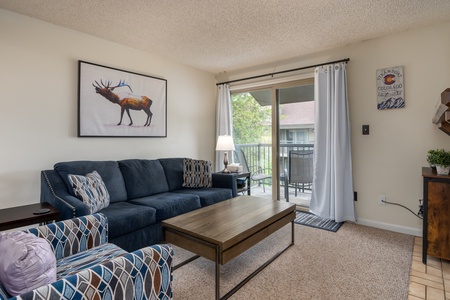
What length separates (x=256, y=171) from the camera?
443 centimetres

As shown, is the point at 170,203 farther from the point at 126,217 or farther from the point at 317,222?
the point at 317,222

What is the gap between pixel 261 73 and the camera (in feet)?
13.2

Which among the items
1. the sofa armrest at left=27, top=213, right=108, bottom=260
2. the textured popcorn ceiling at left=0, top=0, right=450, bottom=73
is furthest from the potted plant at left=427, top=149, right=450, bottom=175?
the sofa armrest at left=27, top=213, right=108, bottom=260

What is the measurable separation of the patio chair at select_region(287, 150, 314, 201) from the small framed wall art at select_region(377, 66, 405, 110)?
3.72 feet

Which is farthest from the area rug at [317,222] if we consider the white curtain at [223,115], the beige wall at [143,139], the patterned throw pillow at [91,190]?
the patterned throw pillow at [91,190]

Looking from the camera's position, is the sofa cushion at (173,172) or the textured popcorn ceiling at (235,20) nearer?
the textured popcorn ceiling at (235,20)

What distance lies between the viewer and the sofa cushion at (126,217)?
83.0 inches

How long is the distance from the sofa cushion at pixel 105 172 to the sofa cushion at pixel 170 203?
0.18m

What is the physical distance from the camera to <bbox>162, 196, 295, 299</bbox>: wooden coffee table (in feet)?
5.48

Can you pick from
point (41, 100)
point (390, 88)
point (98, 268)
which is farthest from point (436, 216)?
point (41, 100)

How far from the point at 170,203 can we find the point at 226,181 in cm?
97

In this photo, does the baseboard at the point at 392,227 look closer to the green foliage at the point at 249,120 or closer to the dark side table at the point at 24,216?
the green foliage at the point at 249,120

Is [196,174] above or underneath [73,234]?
above

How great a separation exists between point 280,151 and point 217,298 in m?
2.73
